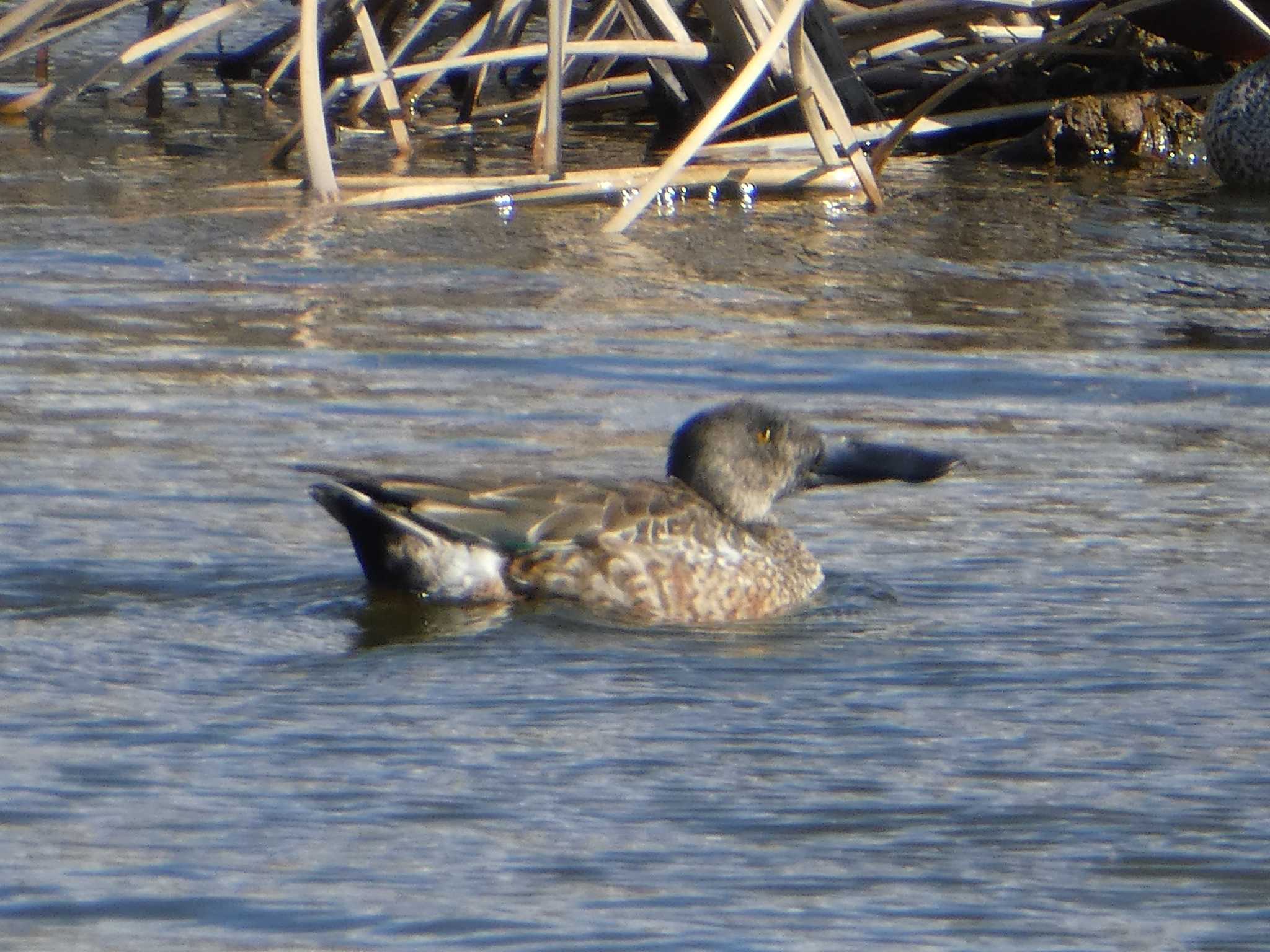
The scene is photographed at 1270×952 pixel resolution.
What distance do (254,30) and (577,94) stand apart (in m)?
4.22

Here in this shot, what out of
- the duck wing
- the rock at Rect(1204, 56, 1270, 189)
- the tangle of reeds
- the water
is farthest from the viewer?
the rock at Rect(1204, 56, 1270, 189)

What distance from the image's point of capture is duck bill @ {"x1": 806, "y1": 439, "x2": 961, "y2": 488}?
621 centimetres

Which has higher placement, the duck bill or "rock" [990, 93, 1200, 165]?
"rock" [990, 93, 1200, 165]

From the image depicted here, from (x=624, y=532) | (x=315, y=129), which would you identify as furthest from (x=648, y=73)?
(x=624, y=532)

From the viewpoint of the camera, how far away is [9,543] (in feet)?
18.8

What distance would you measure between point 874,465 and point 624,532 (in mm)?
823

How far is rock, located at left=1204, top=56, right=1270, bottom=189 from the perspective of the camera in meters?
11.3

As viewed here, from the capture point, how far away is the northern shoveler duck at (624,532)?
554cm

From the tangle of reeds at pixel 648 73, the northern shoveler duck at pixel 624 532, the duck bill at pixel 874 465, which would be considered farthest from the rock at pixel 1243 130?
the northern shoveler duck at pixel 624 532

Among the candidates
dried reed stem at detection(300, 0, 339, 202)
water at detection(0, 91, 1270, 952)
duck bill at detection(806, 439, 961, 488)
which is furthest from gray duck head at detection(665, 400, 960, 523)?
dried reed stem at detection(300, 0, 339, 202)

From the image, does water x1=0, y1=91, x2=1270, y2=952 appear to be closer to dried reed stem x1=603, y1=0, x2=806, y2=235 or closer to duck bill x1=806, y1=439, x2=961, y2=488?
duck bill x1=806, y1=439, x2=961, y2=488

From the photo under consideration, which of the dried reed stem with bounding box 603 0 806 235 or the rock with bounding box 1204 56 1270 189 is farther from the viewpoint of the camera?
the rock with bounding box 1204 56 1270 189

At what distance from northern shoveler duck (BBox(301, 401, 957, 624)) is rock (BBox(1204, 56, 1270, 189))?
570 centimetres

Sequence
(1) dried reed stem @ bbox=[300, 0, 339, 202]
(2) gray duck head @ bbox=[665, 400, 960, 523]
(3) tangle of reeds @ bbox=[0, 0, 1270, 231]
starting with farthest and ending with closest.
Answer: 1. (3) tangle of reeds @ bbox=[0, 0, 1270, 231]
2. (1) dried reed stem @ bbox=[300, 0, 339, 202]
3. (2) gray duck head @ bbox=[665, 400, 960, 523]
